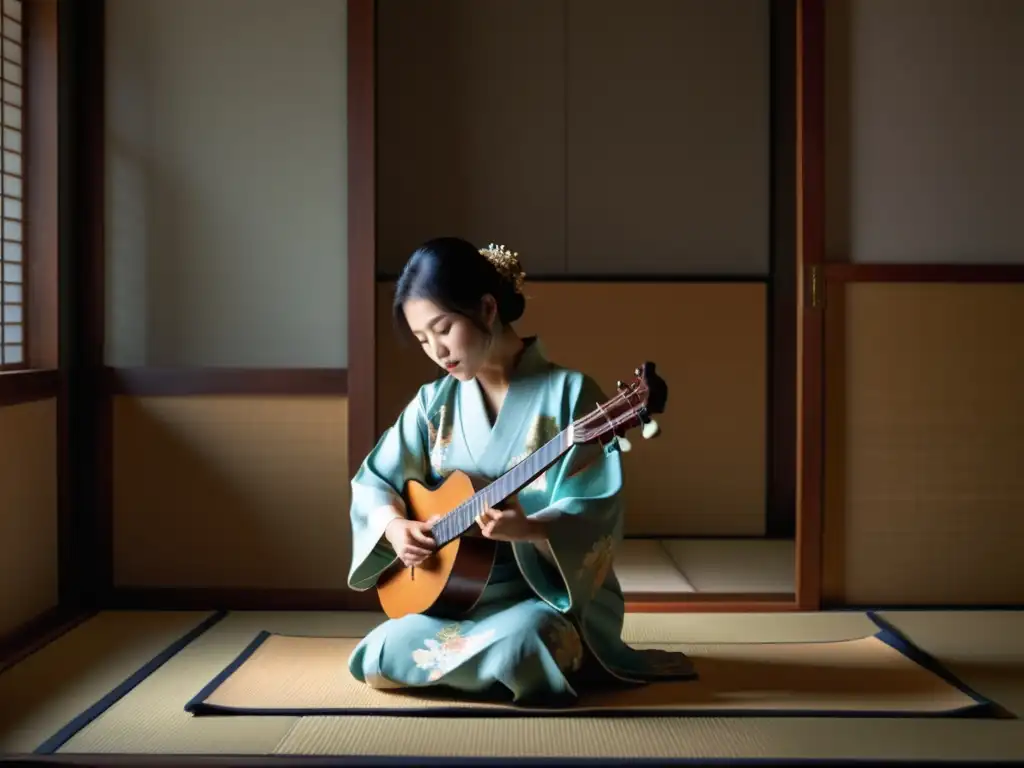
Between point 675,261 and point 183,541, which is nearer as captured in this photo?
point 183,541

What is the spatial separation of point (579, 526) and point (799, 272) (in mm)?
1479

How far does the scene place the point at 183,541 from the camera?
3.85 m

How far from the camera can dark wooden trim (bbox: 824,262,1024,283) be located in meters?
3.81

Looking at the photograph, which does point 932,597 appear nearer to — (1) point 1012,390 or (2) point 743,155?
(1) point 1012,390

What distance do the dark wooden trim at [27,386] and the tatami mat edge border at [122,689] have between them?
793 millimetres

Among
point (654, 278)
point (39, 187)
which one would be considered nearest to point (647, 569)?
point (654, 278)

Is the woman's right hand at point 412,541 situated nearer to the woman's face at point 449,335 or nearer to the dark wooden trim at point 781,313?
the woman's face at point 449,335

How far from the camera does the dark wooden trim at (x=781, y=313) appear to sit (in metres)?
5.20

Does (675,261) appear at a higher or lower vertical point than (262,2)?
lower

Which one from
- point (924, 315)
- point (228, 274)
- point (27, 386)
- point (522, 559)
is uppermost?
point (228, 274)

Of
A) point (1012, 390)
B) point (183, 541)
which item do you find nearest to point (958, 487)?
point (1012, 390)

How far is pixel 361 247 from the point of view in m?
3.76

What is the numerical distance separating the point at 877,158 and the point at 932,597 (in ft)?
4.51

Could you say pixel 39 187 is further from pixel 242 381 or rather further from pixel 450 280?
pixel 450 280
